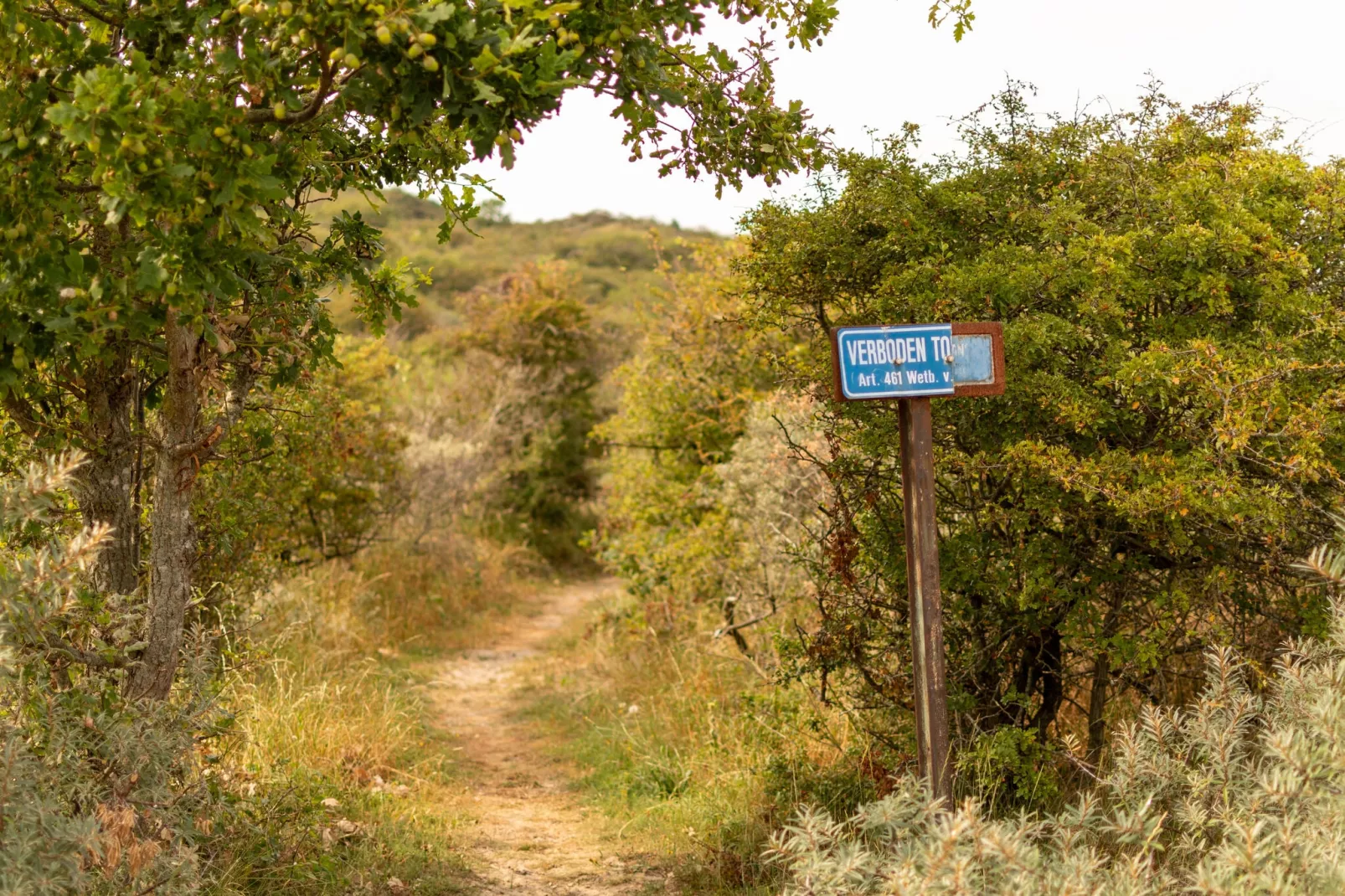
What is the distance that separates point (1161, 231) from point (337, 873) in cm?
431

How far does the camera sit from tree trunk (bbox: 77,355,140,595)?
422cm

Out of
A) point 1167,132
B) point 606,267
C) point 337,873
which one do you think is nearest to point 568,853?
point 337,873

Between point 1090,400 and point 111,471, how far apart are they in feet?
12.2

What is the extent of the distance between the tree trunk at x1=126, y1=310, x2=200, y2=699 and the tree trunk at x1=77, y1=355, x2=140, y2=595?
289 millimetres

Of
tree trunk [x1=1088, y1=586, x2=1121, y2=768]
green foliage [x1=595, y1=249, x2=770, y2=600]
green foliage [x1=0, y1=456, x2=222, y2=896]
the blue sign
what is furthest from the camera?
green foliage [x1=595, y1=249, x2=770, y2=600]

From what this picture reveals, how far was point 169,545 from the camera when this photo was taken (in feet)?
13.3

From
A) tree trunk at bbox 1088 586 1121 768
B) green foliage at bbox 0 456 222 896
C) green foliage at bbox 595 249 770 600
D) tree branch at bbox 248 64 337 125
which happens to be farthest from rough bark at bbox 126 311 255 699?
green foliage at bbox 595 249 770 600

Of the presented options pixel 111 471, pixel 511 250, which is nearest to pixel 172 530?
pixel 111 471

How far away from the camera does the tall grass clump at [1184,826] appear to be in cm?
276

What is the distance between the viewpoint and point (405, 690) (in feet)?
27.8

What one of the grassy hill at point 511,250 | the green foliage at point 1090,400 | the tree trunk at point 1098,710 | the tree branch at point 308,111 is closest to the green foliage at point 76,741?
the tree branch at point 308,111

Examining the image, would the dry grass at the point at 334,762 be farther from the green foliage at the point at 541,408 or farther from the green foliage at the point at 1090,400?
the green foliage at the point at 541,408

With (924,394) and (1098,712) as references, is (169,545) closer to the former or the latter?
(924,394)

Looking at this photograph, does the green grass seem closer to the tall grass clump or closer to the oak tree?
the tall grass clump
